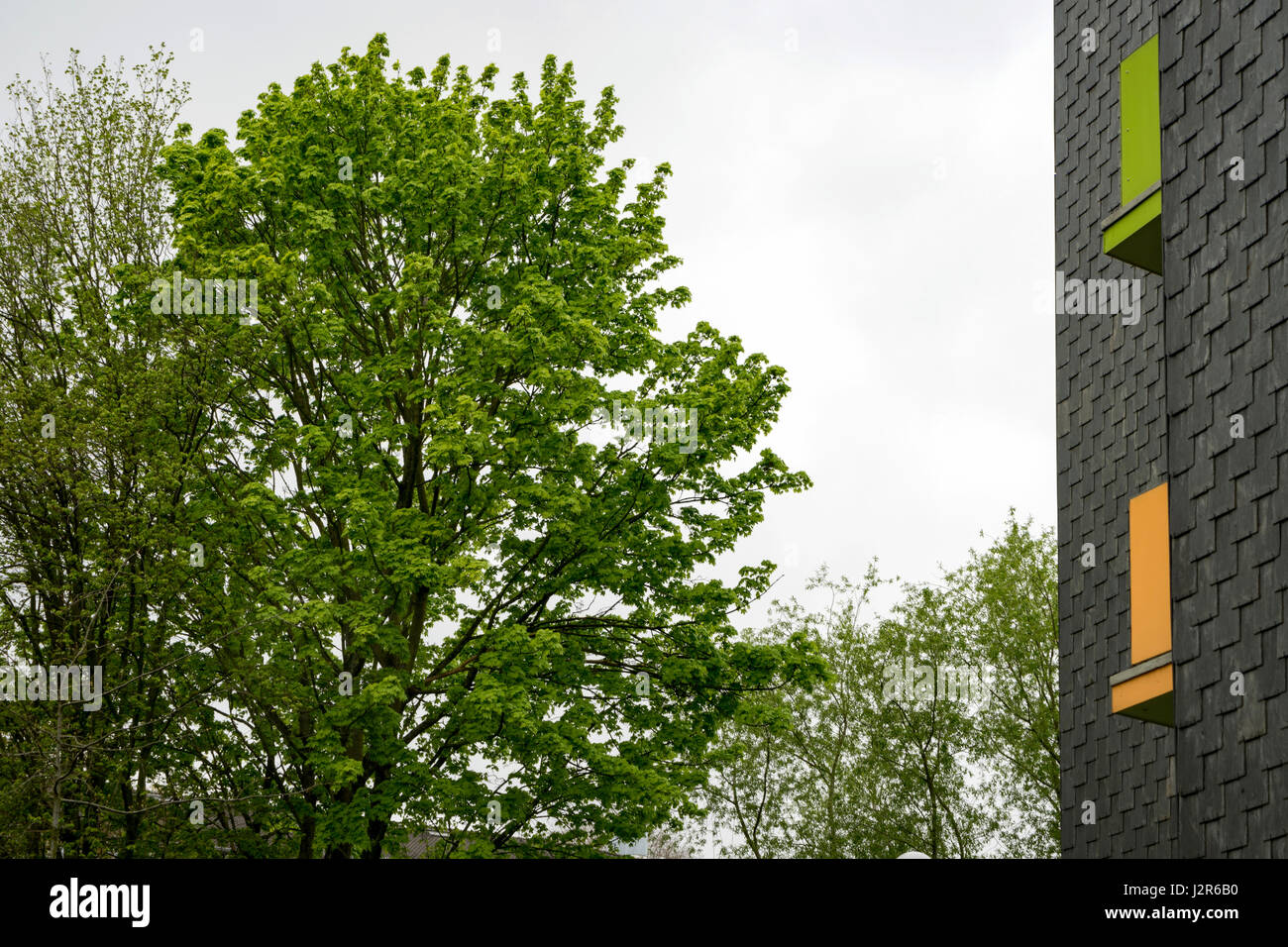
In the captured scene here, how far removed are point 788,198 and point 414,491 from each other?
11031 cm

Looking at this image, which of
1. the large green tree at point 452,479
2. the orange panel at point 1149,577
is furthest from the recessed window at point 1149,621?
the large green tree at point 452,479

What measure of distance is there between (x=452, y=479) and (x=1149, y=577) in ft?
29.7

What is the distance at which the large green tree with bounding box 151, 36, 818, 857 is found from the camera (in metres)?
15.9

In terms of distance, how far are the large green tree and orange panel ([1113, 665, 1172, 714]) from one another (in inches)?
249

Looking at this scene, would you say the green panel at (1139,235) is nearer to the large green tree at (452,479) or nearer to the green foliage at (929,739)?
the large green tree at (452,479)

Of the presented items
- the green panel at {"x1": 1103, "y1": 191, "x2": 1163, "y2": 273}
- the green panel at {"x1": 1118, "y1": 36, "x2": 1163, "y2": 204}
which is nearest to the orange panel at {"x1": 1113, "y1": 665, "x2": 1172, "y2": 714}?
the green panel at {"x1": 1103, "y1": 191, "x2": 1163, "y2": 273}

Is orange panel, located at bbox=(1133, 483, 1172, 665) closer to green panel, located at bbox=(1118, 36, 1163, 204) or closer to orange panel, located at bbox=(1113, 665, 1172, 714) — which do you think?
orange panel, located at bbox=(1113, 665, 1172, 714)

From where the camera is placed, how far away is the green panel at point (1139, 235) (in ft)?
36.2

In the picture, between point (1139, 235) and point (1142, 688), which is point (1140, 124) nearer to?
point (1139, 235)

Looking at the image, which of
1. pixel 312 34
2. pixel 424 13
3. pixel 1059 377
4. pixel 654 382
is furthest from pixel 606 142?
pixel 424 13

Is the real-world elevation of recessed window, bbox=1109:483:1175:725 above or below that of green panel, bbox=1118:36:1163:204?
below
